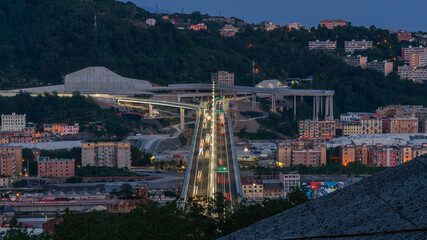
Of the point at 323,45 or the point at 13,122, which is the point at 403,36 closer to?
the point at 323,45

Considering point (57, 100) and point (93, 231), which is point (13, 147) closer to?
point (57, 100)

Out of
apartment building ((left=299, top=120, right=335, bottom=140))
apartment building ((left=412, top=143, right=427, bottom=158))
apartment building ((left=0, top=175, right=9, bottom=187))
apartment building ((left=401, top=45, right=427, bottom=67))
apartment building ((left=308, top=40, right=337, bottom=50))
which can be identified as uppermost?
apartment building ((left=308, top=40, right=337, bottom=50))

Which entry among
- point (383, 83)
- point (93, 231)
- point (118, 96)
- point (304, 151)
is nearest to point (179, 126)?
point (118, 96)

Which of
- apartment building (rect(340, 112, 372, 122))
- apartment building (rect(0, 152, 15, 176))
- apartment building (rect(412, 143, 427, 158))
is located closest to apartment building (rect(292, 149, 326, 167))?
apartment building (rect(412, 143, 427, 158))

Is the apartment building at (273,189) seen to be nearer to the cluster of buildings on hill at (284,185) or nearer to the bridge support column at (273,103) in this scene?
the cluster of buildings on hill at (284,185)

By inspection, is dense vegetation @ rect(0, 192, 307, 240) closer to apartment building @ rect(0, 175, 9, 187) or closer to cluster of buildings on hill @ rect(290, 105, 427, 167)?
apartment building @ rect(0, 175, 9, 187)

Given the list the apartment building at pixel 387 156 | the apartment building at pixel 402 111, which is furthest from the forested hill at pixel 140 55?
the apartment building at pixel 387 156
